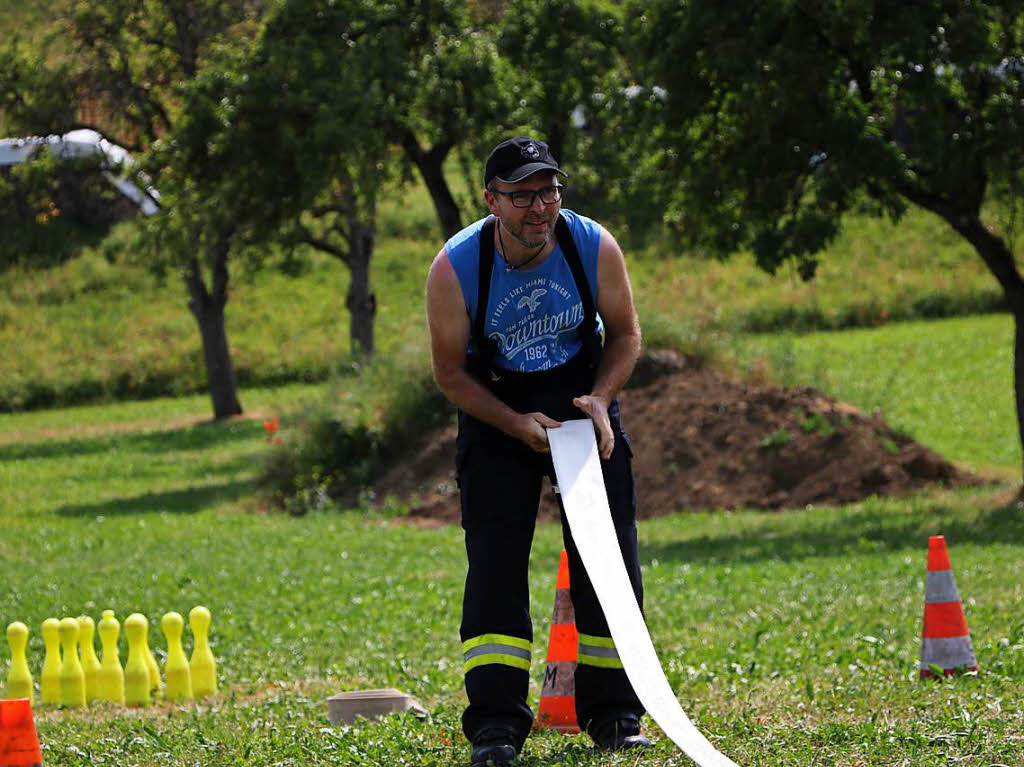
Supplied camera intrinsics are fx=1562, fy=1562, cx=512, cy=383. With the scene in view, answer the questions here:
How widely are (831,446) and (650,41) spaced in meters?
5.58

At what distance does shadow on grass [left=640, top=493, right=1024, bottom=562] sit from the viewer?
46.4ft

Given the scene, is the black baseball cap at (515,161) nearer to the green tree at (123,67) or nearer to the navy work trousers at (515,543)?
the navy work trousers at (515,543)

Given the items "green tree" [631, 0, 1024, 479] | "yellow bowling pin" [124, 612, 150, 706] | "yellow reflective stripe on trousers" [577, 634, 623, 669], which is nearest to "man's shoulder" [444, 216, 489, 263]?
"yellow reflective stripe on trousers" [577, 634, 623, 669]

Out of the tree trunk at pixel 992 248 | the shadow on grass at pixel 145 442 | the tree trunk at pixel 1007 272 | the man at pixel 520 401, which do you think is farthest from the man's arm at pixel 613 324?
the shadow on grass at pixel 145 442

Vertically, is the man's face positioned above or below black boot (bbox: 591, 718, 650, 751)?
above

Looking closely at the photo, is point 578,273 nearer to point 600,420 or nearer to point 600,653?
point 600,420

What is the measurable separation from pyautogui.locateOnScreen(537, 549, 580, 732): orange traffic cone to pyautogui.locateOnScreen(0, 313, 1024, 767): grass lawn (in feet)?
1.01

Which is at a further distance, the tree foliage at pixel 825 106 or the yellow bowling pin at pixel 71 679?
the tree foliage at pixel 825 106

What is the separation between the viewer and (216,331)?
116ft

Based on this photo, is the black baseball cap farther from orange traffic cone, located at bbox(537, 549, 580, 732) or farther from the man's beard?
orange traffic cone, located at bbox(537, 549, 580, 732)

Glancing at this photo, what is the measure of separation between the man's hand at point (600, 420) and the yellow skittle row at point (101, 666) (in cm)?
351

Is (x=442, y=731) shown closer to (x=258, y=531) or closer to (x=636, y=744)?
(x=636, y=744)

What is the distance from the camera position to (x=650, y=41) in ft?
54.2

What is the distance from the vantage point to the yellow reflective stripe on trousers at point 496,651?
529 centimetres
